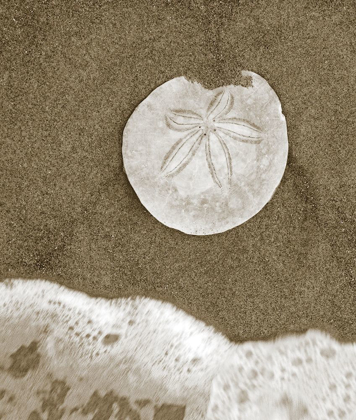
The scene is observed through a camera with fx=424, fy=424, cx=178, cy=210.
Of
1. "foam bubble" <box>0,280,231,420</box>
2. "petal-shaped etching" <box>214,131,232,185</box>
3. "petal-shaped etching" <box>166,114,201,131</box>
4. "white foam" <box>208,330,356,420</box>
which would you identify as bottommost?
"white foam" <box>208,330,356,420</box>

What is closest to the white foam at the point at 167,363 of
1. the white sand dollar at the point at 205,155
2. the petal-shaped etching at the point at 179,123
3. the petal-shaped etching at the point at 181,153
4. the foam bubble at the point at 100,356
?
the foam bubble at the point at 100,356

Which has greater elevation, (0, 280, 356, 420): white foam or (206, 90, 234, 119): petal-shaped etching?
(206, 90, 234, 119): petal-shaped etching

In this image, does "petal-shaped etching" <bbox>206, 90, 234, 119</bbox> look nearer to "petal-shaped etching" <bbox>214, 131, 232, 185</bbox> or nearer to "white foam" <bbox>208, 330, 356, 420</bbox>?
"petal-shaped etching" <bbox>214, 131, 232, 185</bbox>

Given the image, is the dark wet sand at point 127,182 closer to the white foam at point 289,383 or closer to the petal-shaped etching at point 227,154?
the white foam at point 289,383

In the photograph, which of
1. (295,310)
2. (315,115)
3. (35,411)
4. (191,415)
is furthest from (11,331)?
(315,115)

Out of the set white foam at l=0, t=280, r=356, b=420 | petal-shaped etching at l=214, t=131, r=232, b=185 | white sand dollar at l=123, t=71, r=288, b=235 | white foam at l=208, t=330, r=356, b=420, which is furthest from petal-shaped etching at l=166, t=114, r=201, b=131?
white foam at l=208, t=330, r=356, b=420

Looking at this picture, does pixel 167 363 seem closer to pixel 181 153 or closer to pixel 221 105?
pixel 181 153

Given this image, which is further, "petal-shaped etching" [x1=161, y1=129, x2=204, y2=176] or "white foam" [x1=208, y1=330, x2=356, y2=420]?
"white foam" [x1=208, y1=330, x2=356, y2=420]
